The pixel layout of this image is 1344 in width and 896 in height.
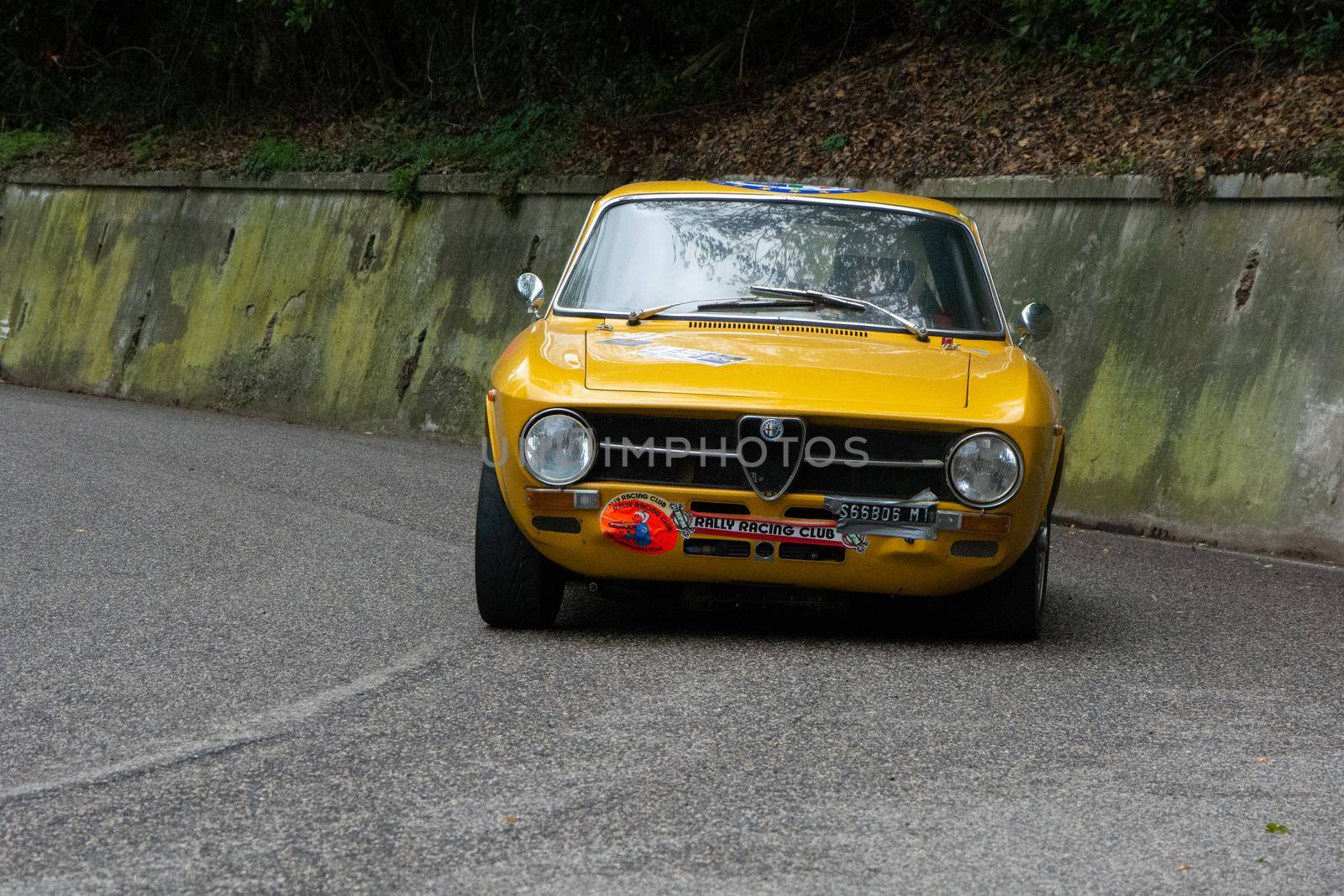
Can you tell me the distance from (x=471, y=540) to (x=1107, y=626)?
11.1 ft

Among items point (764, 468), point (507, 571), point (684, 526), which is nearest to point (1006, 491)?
point (764, 468)

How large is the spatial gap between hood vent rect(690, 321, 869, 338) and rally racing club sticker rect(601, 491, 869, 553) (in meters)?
0.93

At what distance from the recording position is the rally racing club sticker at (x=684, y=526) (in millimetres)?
6031

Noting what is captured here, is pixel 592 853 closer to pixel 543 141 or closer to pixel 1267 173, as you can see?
pixel 1267 173

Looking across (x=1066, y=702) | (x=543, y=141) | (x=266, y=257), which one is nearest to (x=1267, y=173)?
(x=1066, y=702)

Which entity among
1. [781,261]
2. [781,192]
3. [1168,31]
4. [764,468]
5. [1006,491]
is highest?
[1168,31]

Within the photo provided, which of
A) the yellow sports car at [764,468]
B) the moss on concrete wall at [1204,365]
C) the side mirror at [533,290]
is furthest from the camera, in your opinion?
the moss on concrete wall at [1204,365]

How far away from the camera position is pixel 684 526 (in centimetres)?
604

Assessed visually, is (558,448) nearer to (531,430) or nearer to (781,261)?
(531,430)

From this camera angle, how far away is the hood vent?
22.0 ft

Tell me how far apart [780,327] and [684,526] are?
107 centimetres

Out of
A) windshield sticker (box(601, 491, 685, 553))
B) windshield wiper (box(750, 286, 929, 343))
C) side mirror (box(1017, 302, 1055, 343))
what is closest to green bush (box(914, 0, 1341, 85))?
side mirror (box(1017, 302, 1055, 343))

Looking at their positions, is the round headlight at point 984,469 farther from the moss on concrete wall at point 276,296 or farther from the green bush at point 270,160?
the green bush at point 270,160

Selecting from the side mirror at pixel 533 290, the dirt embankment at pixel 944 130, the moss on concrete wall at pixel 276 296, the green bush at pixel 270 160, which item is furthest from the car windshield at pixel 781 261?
the green bush at pixel 270 160
